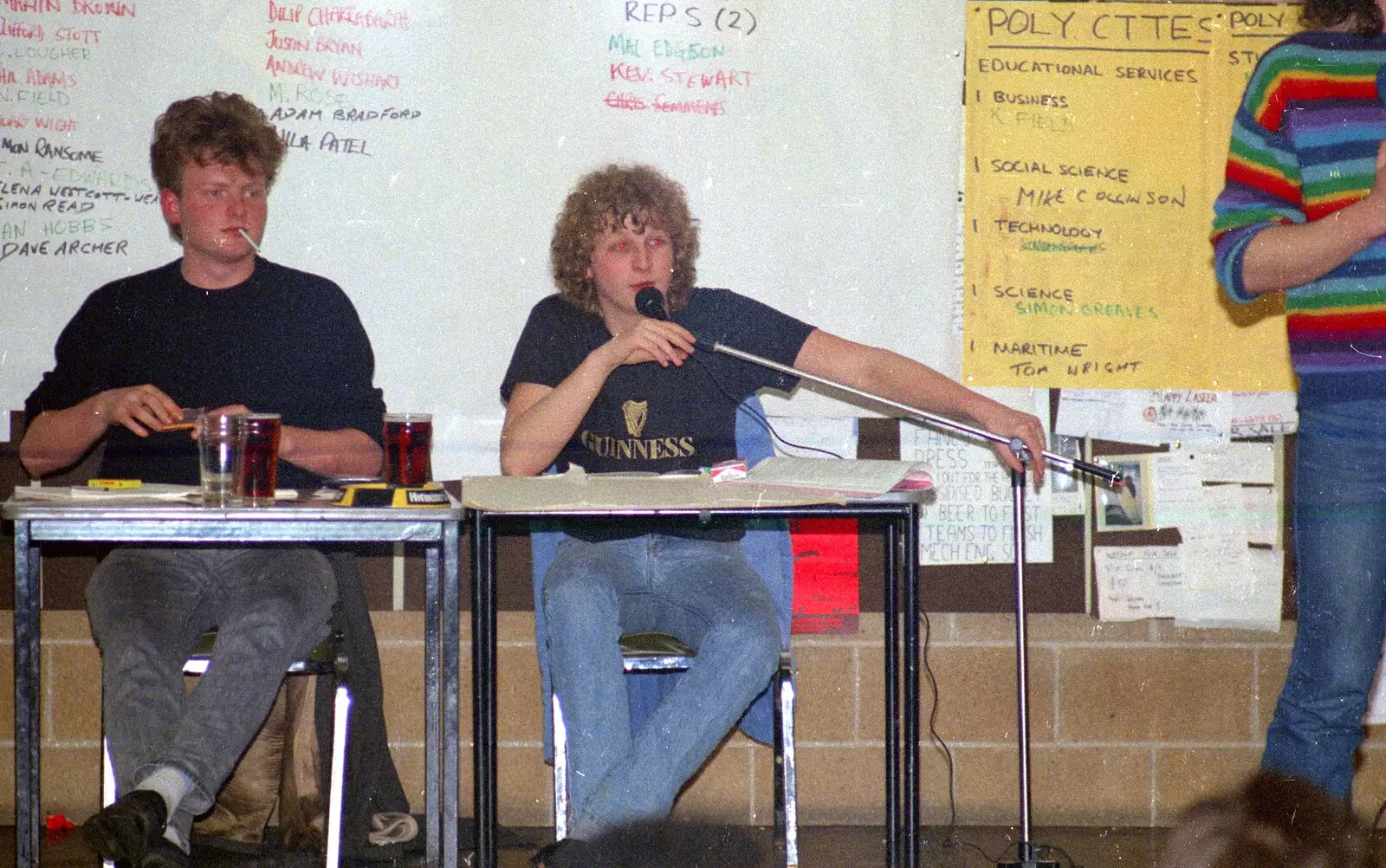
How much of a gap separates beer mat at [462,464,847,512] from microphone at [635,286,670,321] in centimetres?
29

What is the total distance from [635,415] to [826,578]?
2.11ft

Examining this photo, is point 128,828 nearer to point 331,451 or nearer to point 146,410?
point 146,410

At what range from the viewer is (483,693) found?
2000mm

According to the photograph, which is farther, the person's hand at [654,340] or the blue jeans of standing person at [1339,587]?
the person's hand at [654,340]

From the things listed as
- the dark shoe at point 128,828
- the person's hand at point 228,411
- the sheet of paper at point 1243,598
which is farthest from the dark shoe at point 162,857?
the sheet of paper at point 1243,598

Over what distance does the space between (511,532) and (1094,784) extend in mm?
1322

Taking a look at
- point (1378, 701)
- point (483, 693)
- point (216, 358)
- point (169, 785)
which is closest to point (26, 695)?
point (169, 785)

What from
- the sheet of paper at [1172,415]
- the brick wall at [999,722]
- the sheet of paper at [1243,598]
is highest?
the sheet of paper at [1172,415]

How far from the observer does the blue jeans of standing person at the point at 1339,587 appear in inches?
75.9

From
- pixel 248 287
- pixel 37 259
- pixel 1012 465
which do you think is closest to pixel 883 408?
pixel 1012 465

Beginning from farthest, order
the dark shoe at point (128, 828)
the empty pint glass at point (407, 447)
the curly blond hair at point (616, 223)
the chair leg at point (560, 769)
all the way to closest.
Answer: the curly blond hair at point (616, 223)
the chair leg at point (560, 769)
the empty pint glass at point (407, 447)
the dark shoe at point (128, 828)

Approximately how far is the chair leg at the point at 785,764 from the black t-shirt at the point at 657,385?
418 mm

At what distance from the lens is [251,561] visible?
2.16m

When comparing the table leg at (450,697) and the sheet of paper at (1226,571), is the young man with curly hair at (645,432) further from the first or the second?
the sheet of paper at (1226,571)
